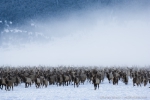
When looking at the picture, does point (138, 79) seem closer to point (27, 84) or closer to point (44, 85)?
point (44, 85)

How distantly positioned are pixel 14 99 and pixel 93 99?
16.5 feet

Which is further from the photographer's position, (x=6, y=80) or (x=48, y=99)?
(x=6, y=80)

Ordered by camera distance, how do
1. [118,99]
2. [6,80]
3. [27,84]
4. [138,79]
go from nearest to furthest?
[118,99] → [6,80] → [138,79] → [27,84]

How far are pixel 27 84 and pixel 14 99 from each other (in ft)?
42.4

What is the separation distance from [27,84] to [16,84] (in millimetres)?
1315

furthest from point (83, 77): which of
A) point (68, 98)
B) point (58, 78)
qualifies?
point (68, 98)

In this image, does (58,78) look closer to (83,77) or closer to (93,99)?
(83,77)

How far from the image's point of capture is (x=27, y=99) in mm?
20703

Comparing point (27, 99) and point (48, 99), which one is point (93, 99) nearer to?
point (48, 99)

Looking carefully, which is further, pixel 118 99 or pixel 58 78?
pixel 58 78

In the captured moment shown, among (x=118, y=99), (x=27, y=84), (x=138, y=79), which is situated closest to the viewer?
(x=118, y=99)

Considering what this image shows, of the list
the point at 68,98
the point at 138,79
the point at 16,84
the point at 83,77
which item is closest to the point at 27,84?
the point at 16,84

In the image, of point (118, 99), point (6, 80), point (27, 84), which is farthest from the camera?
point (27, 84)

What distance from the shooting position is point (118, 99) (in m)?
20.0
